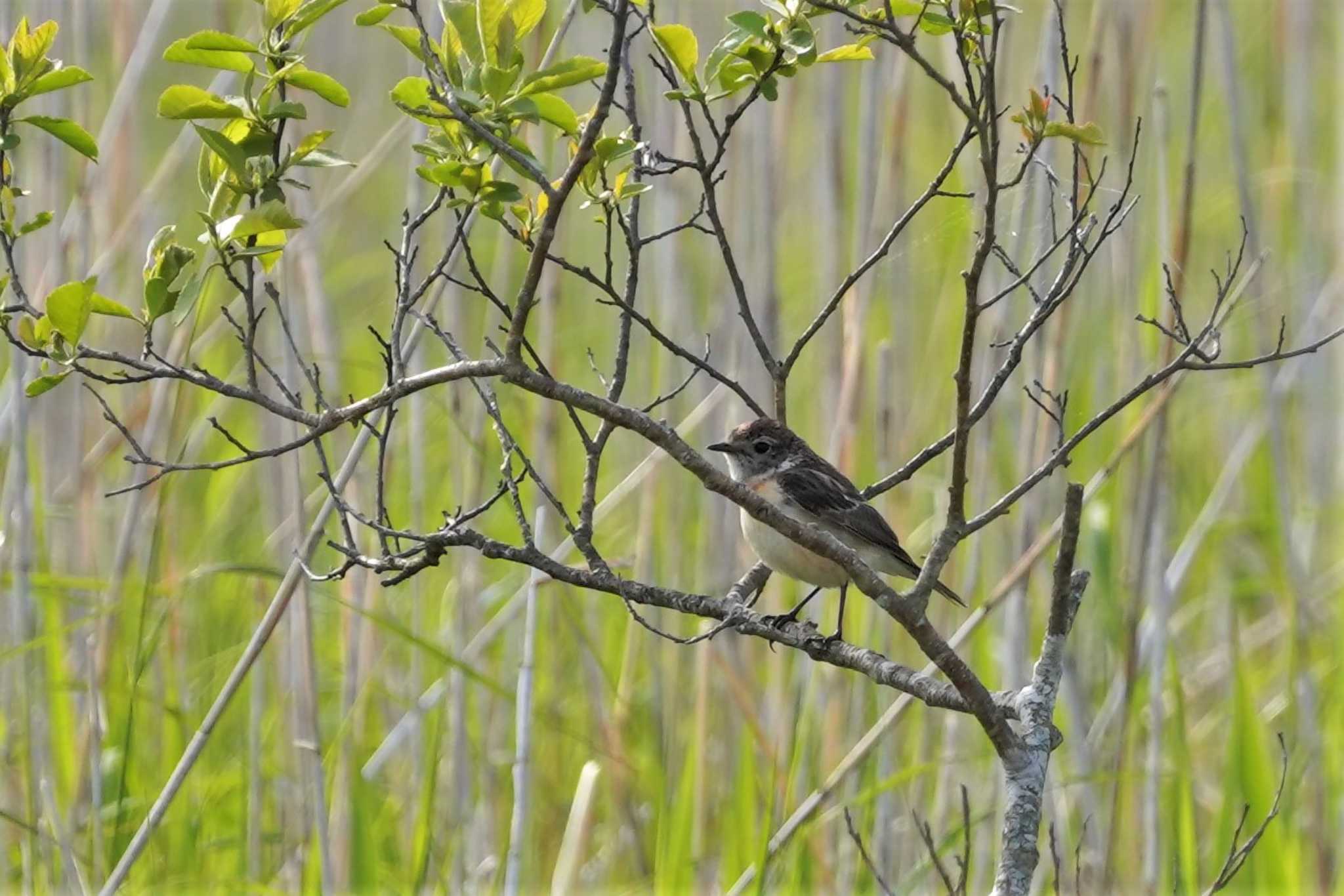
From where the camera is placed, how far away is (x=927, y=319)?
5297 millimetres

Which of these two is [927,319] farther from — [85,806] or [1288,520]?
[85,806]

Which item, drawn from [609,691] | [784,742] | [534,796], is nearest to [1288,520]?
[784,742]

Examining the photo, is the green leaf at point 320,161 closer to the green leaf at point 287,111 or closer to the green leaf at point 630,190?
the green leaf at point 287,111

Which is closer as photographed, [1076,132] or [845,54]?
[1076,132]

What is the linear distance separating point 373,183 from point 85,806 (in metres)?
4.34

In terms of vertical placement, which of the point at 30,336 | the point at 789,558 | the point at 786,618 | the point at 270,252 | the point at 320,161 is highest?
the point at 320,161

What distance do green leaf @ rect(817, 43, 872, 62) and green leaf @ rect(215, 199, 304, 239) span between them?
67 cm

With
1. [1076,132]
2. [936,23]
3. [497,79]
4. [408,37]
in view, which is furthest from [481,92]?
[1076,132]

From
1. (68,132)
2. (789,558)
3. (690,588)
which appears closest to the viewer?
(68,132)

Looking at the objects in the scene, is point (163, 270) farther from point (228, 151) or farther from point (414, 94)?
point (414, 94)

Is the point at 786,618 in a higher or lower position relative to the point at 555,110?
lower

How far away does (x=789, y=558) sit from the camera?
3043mm

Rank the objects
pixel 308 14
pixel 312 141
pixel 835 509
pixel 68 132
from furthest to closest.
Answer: pixel 835 509 → pixel 312 141 → pixel 68 132 → pixel 308 14

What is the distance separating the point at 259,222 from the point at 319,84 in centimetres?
18
